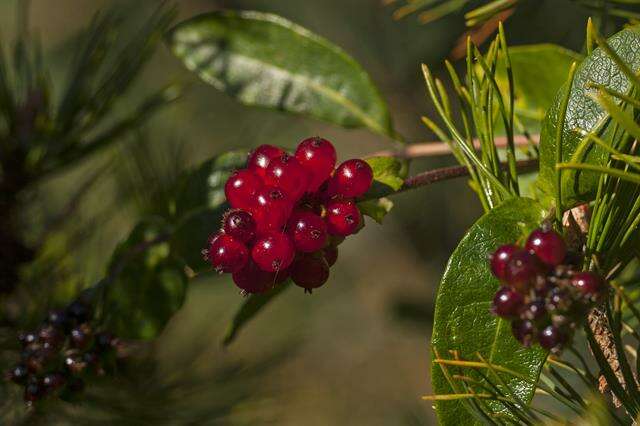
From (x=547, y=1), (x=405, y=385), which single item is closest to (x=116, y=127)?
(x=547, y=1)

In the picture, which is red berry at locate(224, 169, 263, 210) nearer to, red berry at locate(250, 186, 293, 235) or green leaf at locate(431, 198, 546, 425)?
red berry at locate(250, 186, 293, 235)

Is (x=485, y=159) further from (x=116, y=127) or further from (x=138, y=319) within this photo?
(x=116, y=127)

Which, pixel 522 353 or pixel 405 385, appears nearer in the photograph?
pixel 522 353

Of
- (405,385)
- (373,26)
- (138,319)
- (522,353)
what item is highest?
(522,353)

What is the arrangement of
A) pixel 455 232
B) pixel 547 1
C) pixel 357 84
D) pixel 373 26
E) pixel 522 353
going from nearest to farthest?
pixel 522 353
pixel 357 84
pixel 547 1
pixel 455 232
pixel 373 26

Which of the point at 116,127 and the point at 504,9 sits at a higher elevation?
the point at 504,9

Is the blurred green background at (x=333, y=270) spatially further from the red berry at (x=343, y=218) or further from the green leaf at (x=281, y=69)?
the red berry at (x=343, y=218)

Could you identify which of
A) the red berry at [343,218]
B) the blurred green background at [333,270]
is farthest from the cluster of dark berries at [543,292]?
the blurred green background at [333,270]

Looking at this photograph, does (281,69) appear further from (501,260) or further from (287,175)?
(501,260)
